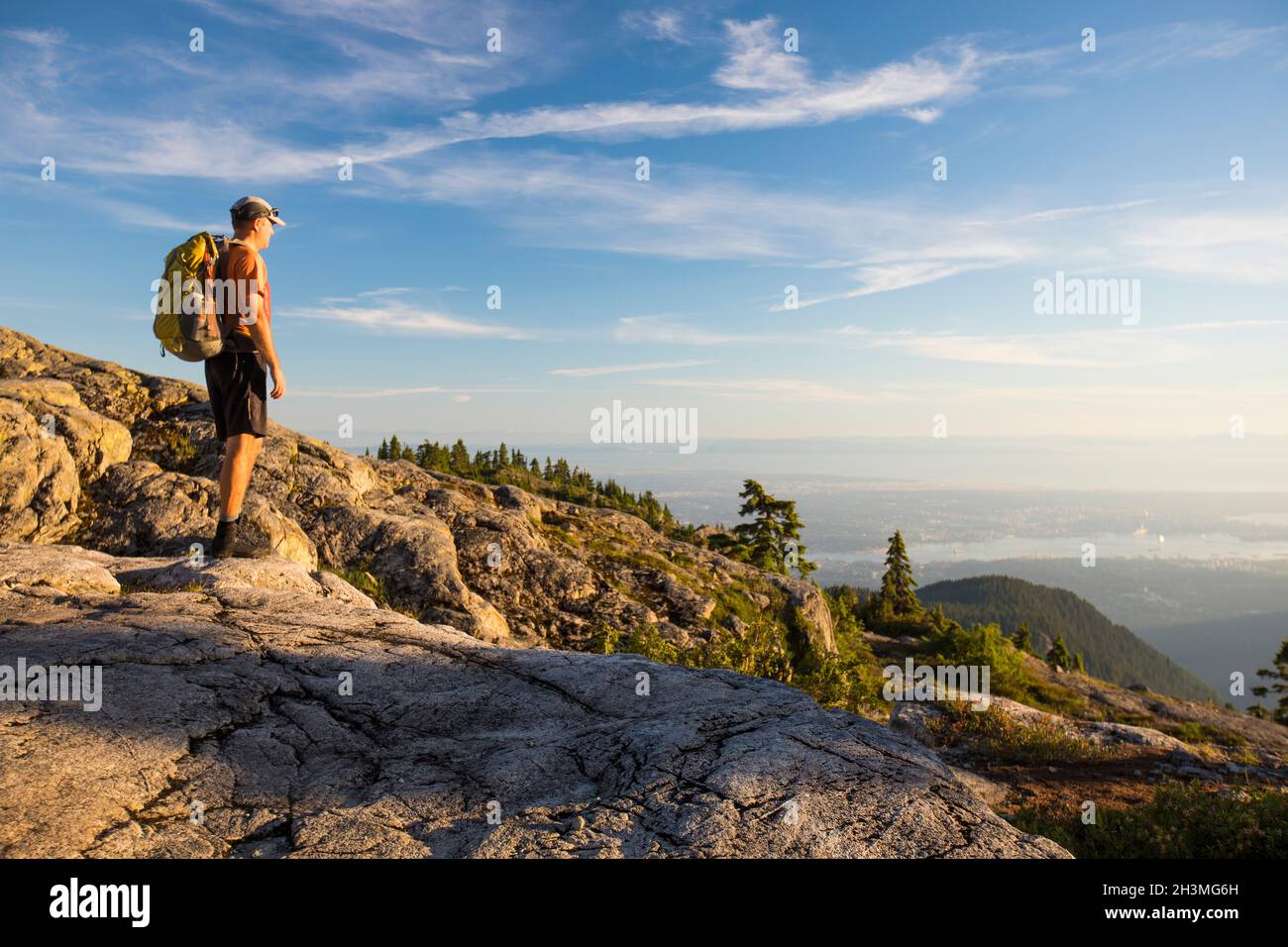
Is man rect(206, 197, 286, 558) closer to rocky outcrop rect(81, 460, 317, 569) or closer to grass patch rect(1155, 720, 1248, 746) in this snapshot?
rocky outcrop rect(81, 460, 317, 569)

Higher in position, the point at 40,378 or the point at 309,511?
the point at 40,378

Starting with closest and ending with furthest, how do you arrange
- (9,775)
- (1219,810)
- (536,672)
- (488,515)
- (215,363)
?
1. (9,775)
2. (536,672)
3. (1219,810)
4. (215,363)
5. (488,515)

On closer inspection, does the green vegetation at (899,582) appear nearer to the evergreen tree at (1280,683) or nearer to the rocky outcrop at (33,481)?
the evergreen tree at (1280,683)

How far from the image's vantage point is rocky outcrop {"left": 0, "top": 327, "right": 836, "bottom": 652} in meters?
13.5

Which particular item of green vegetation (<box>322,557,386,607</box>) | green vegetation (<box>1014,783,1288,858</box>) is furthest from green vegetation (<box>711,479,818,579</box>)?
green vegetation (<box>1014,783,1288,858</box>)

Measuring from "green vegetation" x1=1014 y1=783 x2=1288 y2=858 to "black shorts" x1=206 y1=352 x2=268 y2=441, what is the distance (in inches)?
497

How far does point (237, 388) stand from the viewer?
32.1 ft

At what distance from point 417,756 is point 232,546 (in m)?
7.03

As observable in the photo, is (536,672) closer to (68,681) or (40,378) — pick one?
(68,681)
